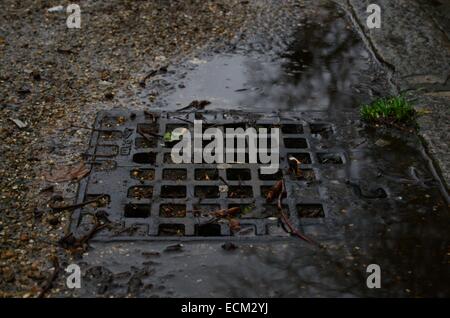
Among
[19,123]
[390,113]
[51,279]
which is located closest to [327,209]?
[390,113]

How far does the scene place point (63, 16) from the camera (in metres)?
5.45

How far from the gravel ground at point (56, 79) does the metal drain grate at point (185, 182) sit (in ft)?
0.59

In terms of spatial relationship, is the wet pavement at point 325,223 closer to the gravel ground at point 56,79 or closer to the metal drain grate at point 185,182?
the metal drain grate at point 185,182

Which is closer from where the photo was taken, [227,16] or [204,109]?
[204,109]

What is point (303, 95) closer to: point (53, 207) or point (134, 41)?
point (134, 41)

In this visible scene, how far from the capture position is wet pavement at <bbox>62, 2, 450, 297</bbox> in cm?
288

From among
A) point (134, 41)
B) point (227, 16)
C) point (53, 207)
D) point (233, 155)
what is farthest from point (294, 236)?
point (227, 16)

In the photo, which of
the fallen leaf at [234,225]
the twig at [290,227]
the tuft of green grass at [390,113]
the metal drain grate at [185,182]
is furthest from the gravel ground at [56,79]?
the tuft of green grass at [390,113]

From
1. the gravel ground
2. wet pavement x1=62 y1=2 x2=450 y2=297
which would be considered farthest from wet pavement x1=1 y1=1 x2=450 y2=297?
the gravel ground

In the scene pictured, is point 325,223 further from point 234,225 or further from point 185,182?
point 185,182

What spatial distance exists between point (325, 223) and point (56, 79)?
2284 millimetres

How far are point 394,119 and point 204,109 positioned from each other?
120 centimetres

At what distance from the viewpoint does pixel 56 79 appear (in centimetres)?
452

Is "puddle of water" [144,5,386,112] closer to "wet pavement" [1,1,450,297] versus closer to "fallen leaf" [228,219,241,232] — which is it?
"wet pavement" [1,1,450,297]
